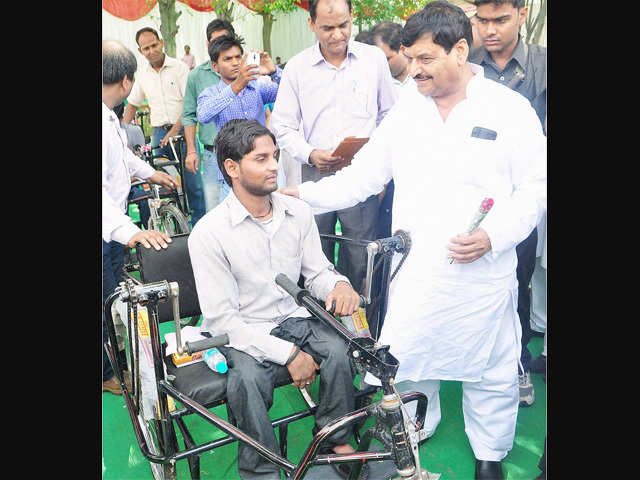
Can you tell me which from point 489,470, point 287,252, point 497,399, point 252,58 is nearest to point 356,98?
point 252,58

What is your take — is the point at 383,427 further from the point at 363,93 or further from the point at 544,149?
the point at 363,93

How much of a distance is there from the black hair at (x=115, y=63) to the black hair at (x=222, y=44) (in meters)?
1.37

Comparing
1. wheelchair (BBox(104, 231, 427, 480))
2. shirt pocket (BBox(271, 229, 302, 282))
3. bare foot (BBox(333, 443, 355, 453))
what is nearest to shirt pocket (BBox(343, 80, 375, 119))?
wheelchair (BBox(104, 231, 427, 480))

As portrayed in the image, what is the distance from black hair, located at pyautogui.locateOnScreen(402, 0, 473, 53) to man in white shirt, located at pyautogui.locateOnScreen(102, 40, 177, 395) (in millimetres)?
1269

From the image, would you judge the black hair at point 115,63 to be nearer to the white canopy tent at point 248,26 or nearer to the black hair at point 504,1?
the white canopy tent at point 248,26

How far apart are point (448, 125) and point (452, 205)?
301mm

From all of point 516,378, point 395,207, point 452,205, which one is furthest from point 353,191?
point 516,378

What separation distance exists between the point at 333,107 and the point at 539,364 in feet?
5.73

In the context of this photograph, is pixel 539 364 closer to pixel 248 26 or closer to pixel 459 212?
pixel 459 212

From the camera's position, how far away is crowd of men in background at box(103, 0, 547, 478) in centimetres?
206

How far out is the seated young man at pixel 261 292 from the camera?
6.86 feet

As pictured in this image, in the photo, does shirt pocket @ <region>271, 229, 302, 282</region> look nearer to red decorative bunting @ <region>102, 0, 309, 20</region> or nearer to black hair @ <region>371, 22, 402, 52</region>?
red decorative bunting @ <region>102, 0, 309, 20</region>

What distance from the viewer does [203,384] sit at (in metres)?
2.06

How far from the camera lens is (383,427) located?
1.67m
